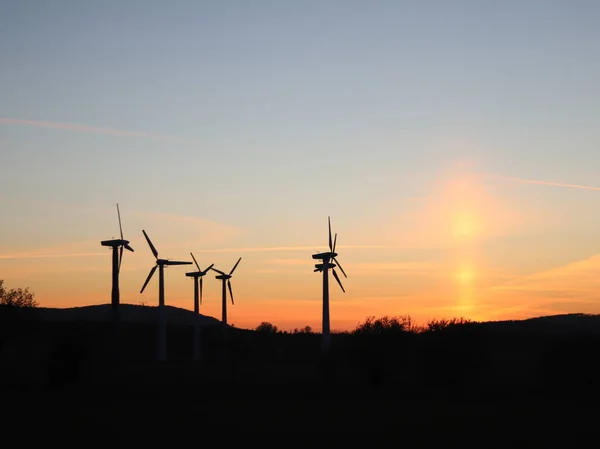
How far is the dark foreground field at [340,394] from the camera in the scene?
63000 millimetres

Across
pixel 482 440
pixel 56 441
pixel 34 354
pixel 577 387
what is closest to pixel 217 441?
pixel 56 441

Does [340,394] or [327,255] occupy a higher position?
[327,255]

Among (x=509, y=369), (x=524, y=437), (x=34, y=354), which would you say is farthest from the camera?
(x=34, y=354)

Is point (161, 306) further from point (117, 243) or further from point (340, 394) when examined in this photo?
point (340, 394)

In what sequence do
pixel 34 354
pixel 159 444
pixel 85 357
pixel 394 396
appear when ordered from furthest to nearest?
pixel 34 354
pixel 85 357
pixel 394 396
pixel 159 444

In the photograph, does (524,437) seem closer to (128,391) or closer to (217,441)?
(217,441)

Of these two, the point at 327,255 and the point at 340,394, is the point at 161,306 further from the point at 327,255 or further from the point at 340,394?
the point at 340,394

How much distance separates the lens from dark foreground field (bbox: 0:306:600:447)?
6300cm

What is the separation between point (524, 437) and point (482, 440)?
3451 mm

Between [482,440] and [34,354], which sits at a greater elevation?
[34,354]

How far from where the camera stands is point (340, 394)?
315 ft

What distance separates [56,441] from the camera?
Answer: 56438 millimetres

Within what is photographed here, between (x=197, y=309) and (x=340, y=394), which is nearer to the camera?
(x=340, y=394)

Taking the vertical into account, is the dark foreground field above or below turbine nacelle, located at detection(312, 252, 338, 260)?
below
